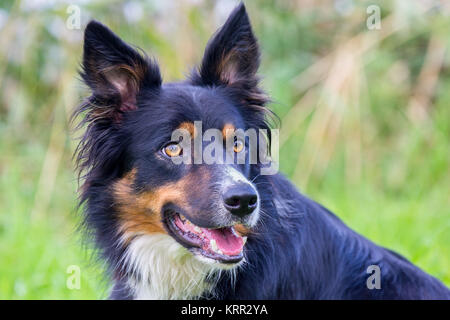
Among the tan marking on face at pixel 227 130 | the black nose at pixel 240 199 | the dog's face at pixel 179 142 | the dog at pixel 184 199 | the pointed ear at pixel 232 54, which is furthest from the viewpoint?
the pointed ear at pixel 232 54

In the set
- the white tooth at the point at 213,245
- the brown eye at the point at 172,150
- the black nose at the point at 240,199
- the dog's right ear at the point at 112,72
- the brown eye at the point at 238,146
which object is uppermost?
the dog's right ear at the point at 112,72

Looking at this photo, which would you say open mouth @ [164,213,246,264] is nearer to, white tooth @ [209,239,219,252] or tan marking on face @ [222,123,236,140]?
white tooth @ [209,239,219,252]

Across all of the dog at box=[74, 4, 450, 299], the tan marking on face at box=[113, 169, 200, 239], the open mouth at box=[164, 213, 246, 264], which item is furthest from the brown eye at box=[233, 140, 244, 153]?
the open mouth at box=[164, 213, 246, 264]

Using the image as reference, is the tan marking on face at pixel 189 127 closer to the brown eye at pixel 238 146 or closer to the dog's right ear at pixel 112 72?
the brown eye at pixel 238 146

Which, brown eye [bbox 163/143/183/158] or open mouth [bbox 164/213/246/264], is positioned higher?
brown eye [bbox 163/143/183/158]

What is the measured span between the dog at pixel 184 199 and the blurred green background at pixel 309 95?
9.85 feet

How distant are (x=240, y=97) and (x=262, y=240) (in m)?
1.07

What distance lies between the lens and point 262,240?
396cm

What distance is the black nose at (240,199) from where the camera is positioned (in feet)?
11.4

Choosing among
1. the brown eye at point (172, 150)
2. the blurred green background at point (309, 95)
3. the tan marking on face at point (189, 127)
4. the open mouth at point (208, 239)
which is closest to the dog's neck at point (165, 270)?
the open mouth at point (208, 239)

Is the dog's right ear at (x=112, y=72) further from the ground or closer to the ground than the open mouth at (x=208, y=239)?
further from the ground

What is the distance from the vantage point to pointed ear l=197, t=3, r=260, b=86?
13.3ft
